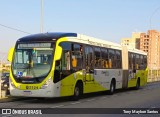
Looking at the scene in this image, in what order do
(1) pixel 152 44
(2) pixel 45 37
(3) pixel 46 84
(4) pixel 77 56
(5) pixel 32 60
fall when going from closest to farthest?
1. (3) pixel 46 84
2. (5) pixel 32 60
3. (2) pixel 45 37
4. (4) pixel 77 56
5. (1) pixel 152 44

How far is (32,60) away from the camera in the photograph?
56.2 feet

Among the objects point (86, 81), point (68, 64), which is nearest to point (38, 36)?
A: point (68, 64)

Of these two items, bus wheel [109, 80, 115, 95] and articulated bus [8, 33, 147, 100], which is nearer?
articulated bus [8, 33, 147, 100]

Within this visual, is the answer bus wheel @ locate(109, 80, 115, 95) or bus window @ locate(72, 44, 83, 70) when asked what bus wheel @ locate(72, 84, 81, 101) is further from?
bus wheel @ locate(109, 80, 115, 95)

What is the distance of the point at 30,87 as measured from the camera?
54.9ft

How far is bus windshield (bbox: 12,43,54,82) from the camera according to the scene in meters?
16.9

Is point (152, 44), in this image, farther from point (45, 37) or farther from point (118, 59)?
point (45, 37)

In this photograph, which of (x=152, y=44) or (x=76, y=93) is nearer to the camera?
(x=76, y=93)

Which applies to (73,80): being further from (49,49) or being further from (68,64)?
(49,49)

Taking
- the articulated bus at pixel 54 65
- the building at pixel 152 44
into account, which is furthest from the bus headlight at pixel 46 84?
the building at pixel 152 44

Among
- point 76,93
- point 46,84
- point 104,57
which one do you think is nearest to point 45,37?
point 46,84

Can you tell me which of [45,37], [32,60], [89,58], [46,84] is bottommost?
[46,84]

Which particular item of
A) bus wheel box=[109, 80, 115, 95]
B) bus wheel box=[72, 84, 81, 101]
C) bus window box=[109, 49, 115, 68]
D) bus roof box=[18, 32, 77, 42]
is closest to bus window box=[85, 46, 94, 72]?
bus wheel box=[72, 84, 81, 101]

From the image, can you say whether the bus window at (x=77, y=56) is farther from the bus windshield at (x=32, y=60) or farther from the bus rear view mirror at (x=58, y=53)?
the bus windshield at (x=32, y=60)
